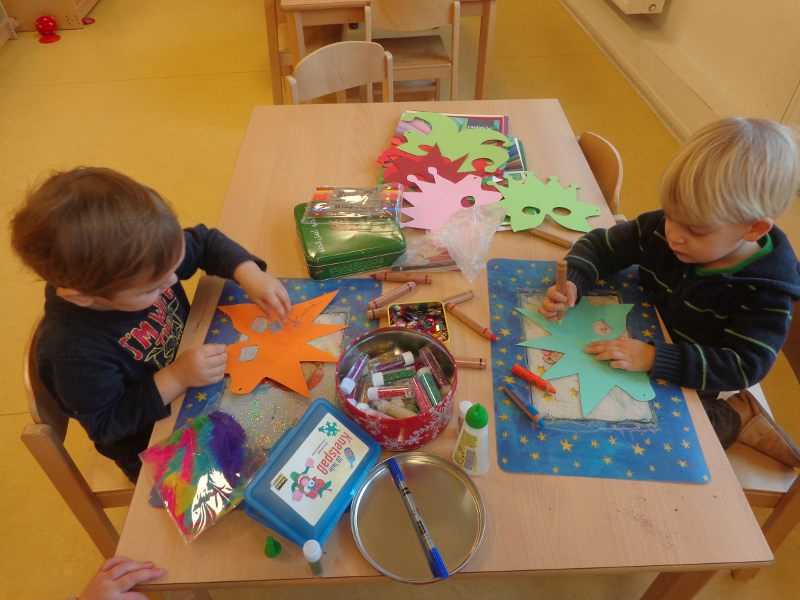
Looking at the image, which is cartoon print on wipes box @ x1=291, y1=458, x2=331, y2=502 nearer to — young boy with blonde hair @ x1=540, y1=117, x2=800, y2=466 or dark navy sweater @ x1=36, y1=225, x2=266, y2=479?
dark navy sweater @ x1=36, y1=225, x2=266, y2=479

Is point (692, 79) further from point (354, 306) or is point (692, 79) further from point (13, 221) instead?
point (13, 221)

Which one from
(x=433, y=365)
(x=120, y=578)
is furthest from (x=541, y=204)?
(x=120, y=578)

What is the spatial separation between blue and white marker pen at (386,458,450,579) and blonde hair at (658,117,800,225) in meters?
0.59

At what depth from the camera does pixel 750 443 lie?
3.56 ft

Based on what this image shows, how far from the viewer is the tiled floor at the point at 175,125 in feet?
4.52

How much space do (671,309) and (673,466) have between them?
0.36 meters

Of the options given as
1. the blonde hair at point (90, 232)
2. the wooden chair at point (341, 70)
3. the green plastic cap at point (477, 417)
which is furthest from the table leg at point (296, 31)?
the green plastic cap at point (477, 417)

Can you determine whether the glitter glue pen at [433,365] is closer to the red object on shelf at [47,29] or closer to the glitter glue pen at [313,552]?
the glitter glue pen at [313,552]

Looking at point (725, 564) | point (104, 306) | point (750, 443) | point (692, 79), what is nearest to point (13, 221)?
point (104, 306)

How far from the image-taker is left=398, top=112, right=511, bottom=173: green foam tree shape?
131 centimetres

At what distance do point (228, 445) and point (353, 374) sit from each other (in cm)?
20

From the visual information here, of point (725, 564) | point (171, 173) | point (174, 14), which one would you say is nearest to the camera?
point (725, 564)

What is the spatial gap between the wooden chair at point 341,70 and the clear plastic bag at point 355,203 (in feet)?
1.66

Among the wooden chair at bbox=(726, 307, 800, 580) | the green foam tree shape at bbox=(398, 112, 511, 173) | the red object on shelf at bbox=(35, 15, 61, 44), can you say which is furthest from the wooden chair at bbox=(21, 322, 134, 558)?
the red object on shelf at bbox=(35, 15, 61, 44)
